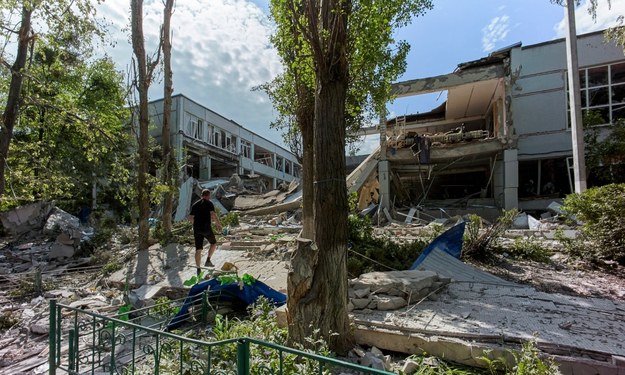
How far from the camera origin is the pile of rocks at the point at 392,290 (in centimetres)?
438

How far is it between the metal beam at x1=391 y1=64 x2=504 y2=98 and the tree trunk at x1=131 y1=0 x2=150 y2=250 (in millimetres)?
8566

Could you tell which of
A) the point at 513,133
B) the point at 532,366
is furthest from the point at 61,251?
the point at 513,133

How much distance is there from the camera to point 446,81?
13.5 metres

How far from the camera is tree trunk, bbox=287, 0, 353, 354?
335 centimetres

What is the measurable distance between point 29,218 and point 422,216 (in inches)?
619

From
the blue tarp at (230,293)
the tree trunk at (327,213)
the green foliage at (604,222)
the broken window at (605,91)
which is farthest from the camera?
the broken window at (605,91)

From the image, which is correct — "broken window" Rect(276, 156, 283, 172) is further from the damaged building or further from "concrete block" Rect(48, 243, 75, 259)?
"concrete block" Rect(48, 243, 75, 259)

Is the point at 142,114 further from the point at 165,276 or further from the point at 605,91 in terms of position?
the point at 605,91

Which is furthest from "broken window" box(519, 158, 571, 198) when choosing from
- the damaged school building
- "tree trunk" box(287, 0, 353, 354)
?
"tree trunk" box(287, 0, 353, 354)

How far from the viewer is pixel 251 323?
4062 mm

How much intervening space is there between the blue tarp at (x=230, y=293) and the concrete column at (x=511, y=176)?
10440 millimetres

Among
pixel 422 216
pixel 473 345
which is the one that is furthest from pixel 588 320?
pixel 422 216

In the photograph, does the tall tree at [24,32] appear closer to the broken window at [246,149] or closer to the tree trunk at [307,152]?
the tree trunk at [307,152]

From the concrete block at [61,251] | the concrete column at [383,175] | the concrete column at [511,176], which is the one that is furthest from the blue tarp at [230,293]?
the concrete column at [511,176]
